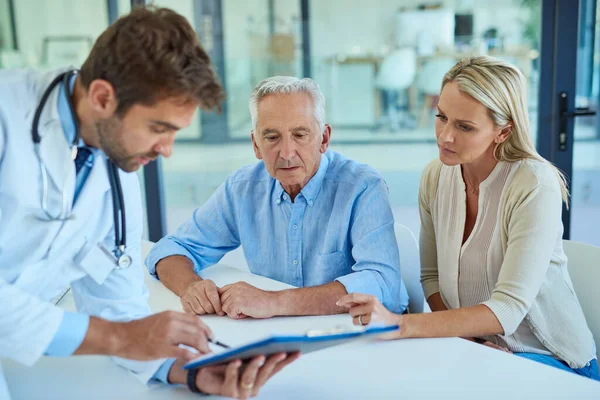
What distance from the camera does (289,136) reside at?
175 cm

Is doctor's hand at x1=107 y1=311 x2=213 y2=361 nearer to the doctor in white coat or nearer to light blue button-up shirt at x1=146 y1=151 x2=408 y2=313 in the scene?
the doctor in white coat

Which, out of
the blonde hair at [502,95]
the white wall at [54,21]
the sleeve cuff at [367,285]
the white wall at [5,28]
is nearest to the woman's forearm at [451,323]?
the sleeve cuff at [367,285]

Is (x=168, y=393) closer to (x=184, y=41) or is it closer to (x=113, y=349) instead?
(x=113, y=349)

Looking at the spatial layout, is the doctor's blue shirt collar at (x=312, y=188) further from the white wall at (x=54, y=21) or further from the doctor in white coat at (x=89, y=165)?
the white wall at (x=54, y=21)

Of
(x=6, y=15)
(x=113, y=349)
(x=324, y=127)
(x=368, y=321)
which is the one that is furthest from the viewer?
(x=6, y=15)

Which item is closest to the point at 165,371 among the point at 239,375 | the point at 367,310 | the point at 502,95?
the point at 239,375

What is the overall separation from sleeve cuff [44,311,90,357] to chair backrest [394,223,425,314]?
47.2 inches

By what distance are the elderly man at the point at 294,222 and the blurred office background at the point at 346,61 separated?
Answer: 166 cm

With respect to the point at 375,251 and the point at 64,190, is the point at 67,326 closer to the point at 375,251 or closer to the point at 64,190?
the point at 64,190

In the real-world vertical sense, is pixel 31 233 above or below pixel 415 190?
above

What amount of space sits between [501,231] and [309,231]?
538 millimetres

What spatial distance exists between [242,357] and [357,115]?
2.73 m

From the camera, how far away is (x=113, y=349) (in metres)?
1.03

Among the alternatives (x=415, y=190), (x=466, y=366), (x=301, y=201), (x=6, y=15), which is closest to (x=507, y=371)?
(x=466, y=366)
